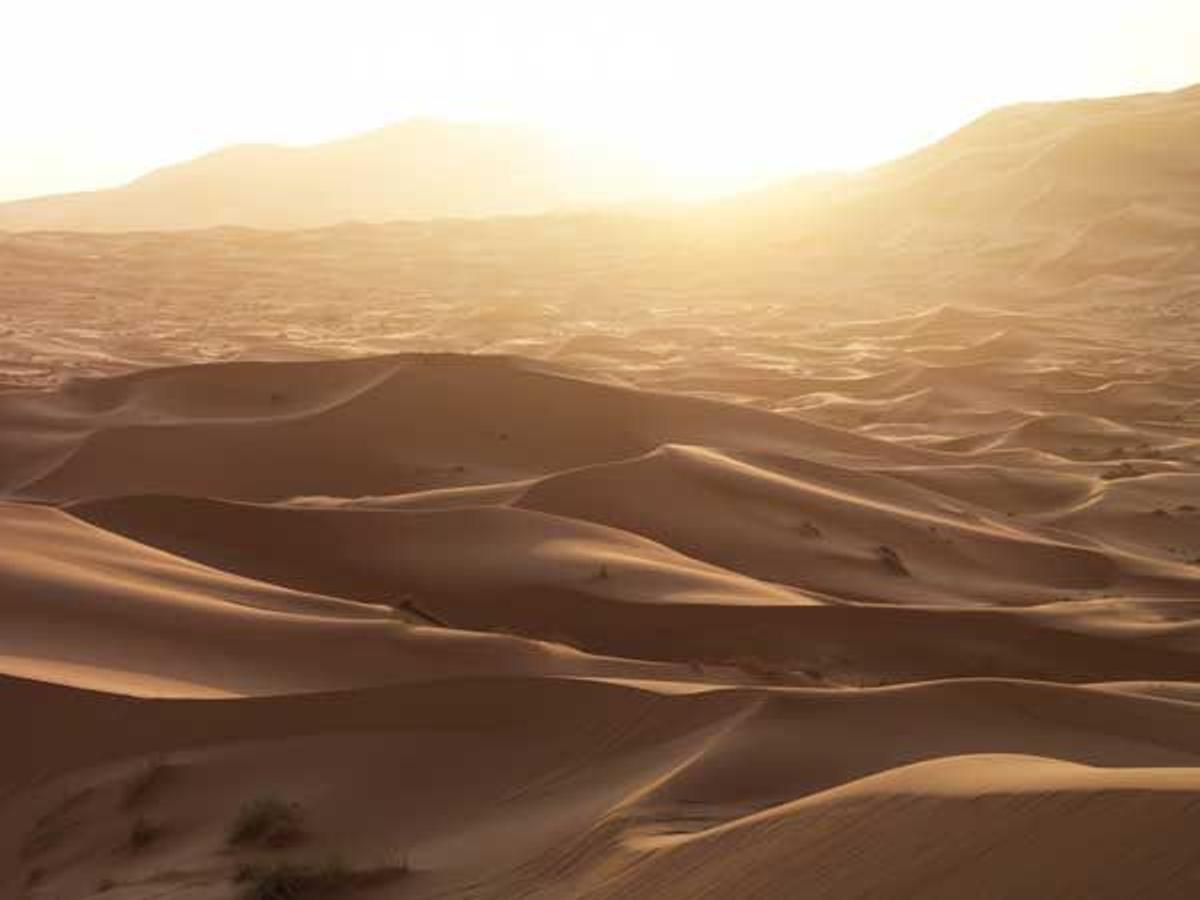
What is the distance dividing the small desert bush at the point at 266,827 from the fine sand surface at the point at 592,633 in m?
0.01

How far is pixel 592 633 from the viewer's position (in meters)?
6.17

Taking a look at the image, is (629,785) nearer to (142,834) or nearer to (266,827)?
(266,827)

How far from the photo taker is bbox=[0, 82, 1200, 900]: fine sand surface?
10.7 feet

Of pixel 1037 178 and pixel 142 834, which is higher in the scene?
pixel 1037 178

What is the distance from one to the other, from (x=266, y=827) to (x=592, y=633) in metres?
2.58

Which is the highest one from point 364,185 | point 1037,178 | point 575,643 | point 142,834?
point 364,185

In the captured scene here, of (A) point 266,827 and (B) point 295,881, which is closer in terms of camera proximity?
(B) point 295,881

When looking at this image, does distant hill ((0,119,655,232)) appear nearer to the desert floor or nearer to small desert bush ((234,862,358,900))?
the desert floor

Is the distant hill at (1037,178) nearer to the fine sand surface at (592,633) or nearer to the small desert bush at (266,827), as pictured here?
the fine sand surface at (592,633)

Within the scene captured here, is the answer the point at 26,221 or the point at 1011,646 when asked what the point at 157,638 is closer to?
the point at 1011,646

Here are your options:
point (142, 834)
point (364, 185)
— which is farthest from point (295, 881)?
point (364, 185)

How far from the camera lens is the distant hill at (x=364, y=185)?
3637 inches

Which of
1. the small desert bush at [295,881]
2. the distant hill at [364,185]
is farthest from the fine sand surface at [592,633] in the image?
the distant hill at [364,185]

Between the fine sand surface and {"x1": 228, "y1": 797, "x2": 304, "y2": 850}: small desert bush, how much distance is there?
1 centimetres
